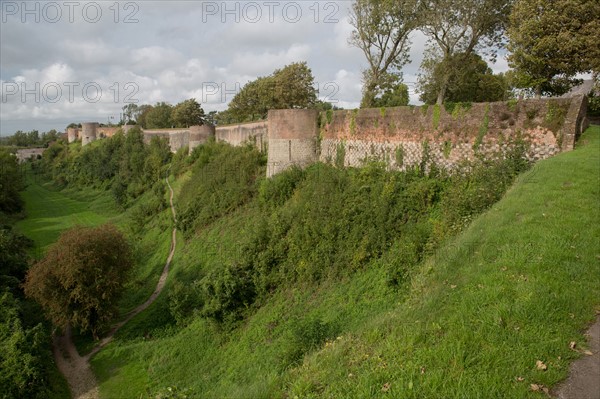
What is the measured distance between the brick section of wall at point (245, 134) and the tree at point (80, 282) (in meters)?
10.3

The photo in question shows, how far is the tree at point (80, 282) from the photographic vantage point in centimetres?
1420

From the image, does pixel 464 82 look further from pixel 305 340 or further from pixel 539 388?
pixel 539 388

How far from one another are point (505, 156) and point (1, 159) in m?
46.9

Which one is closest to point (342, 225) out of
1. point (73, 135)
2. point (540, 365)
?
point (540, 365)

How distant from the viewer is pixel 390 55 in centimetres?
2030

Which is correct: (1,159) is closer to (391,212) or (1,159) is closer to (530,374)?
(391,212)

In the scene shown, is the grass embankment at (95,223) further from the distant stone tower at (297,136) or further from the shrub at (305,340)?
the shrub at (305,340)

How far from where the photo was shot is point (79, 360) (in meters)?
14.1

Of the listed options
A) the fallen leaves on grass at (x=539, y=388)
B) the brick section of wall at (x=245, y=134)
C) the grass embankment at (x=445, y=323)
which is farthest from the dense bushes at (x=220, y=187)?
the fallen leaves on grass at (x=539, y=388)

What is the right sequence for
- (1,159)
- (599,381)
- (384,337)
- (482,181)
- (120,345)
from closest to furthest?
1. (599,381)
2. (384,337)
3. (482,181)
4. (120,345)
5. (1,159)

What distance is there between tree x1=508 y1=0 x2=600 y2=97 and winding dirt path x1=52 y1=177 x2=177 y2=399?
17.4 metres

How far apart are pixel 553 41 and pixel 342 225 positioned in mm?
9104

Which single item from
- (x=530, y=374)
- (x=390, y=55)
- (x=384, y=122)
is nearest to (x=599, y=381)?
(x=530, y=374)

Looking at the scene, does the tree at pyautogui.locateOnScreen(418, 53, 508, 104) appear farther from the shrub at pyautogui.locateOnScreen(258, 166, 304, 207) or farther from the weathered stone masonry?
the shrub at pyautogui.locateOnScreen(258, 166, 304, 207)
